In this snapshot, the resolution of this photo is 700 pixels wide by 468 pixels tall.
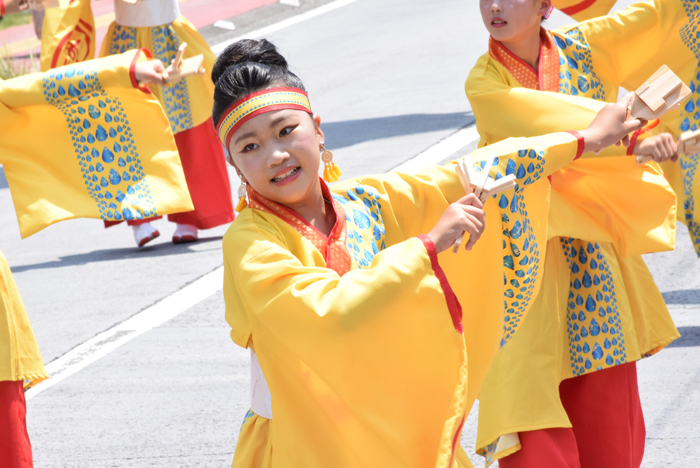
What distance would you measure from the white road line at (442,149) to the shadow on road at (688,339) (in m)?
2.65

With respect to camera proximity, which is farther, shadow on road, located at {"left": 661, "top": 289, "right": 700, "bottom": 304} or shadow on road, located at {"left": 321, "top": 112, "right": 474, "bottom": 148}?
shadow on road, located at {"left": 321, "top": 112, "right": 474, "bottom": 148}

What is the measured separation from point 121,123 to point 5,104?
51cm

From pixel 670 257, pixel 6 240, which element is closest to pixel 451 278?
pixel 670 257

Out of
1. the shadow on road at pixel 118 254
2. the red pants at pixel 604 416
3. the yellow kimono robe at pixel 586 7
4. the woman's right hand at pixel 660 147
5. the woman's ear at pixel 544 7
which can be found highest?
the woman's ear at pixel 544 7

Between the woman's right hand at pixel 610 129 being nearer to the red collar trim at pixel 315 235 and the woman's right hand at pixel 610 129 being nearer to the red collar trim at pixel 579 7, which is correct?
the red collar trim at pixel 315 235

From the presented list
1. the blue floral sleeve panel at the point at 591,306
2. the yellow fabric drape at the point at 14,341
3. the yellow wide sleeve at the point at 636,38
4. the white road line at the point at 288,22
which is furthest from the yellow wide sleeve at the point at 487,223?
the white road line at the point at 288,22

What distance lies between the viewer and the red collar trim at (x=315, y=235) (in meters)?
2.31

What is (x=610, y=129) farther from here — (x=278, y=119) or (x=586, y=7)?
(x=586, y=7)

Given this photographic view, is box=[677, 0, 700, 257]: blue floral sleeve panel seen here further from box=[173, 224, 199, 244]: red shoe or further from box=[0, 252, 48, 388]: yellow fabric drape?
box=[173, 224, 199, 244]: red shoe

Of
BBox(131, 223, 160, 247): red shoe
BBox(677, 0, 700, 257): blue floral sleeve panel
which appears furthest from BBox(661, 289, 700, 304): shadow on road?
BBox(131, 223, 160, 247): red shoe

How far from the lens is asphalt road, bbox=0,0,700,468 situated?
383 cm

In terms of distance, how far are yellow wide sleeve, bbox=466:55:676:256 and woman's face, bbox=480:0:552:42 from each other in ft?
0.57

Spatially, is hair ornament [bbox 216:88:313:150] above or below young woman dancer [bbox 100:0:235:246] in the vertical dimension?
above

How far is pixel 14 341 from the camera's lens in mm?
3006
